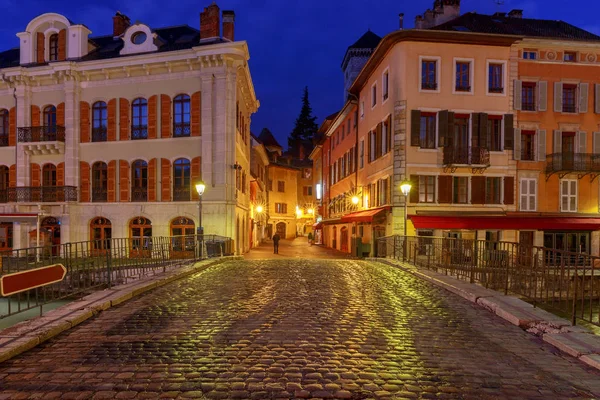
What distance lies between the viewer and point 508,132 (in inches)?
907

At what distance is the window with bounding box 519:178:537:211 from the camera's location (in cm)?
2395

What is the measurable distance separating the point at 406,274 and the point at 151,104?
61.0 feet

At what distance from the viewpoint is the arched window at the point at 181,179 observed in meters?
24.3

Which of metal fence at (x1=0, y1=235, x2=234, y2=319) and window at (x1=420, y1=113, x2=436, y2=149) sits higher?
window at (x1=420, y1=113, x2=436, y2=149)

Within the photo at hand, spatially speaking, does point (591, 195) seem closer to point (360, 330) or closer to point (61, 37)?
point (360, 330)

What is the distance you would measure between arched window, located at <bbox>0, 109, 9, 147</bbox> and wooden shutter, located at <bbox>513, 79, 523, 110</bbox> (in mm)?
31329

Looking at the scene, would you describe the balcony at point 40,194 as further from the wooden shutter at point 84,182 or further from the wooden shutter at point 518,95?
the wooden shutter at point 518,95

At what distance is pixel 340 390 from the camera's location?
4109 millimetres

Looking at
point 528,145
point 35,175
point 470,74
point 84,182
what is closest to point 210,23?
point 84,182

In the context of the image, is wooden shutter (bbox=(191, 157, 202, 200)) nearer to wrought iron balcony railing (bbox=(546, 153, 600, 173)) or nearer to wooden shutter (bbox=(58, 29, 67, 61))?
wooden shutter (bbox=(58, 29, 67, 61))

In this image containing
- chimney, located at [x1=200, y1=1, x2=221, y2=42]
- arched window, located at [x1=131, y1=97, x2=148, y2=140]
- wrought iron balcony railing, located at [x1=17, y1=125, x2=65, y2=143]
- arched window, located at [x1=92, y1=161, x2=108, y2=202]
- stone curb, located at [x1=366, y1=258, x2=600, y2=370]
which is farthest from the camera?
wrought iron balcony railing, located at [x1=17, y1=125, x2=65, y2=143]

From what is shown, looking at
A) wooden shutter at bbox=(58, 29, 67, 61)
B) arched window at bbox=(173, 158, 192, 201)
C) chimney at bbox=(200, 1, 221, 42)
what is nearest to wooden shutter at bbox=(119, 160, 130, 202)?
arched window at bbox=(173, 158, 192, 201)

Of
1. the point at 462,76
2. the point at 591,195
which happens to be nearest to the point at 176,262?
the point at 462,76

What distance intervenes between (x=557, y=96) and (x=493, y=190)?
689cm
